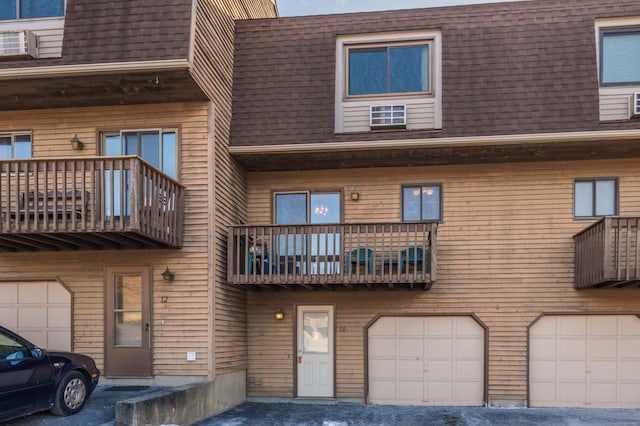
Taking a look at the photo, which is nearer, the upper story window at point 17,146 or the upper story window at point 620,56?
the upper story window at point 17,146

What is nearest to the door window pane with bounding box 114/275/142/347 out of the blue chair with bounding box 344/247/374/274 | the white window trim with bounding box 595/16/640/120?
the blue chair with bounding box 344/247/374/274

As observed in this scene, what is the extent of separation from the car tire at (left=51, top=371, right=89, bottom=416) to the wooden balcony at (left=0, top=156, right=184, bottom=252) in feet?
6.58

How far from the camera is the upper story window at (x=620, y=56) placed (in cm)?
934

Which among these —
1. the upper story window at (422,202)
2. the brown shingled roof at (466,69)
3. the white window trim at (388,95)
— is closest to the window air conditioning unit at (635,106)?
the brown shingled roof at (466,69)

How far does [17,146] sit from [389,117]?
6.86 metres

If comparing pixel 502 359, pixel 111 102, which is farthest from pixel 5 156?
pixel 502 359

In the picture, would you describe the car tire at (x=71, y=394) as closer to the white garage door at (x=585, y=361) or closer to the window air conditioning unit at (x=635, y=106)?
the white garage door at (x=585, y=361)

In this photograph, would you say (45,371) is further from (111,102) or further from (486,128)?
(486,128)

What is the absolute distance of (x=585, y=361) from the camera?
944cm

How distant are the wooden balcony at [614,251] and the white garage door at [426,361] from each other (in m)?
2.43

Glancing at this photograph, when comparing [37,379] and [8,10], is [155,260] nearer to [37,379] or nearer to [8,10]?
[37,379]

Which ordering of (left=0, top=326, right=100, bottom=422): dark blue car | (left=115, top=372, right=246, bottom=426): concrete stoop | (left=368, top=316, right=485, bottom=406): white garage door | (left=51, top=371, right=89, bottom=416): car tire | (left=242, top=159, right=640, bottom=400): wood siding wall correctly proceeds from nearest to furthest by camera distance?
(left=0, top=326, right=100, bottom=422): dark blue car
(left=115, top=372, right=246, bottom=426): concrete stoop
(left=51, top=371, right=89, bottom=416): car tire
(left=242, top=159, right=640, bottom=400): wood siding wall
(left=368, top=316, right=485, bottom=406): white garage door

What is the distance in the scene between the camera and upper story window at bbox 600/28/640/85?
9.34 m

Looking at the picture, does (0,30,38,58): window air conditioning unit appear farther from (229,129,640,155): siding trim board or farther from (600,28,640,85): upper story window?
(600,28,640,85): upper story window
